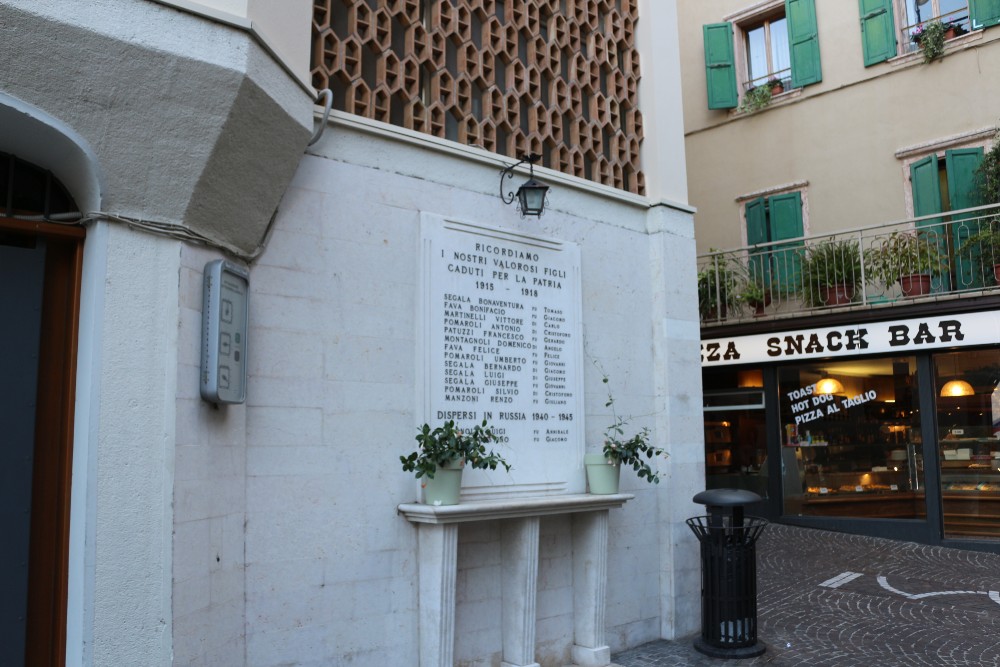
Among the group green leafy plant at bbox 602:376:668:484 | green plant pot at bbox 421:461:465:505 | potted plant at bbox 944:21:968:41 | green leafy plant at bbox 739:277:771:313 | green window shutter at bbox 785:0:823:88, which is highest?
green window shutter at bbox 785:0:823:88

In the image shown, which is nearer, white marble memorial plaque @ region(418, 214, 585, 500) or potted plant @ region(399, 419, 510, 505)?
potted plant @ region(399, 419, 510, 505)

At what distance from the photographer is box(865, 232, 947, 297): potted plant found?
11742 millimetres

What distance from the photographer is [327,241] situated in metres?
5.67

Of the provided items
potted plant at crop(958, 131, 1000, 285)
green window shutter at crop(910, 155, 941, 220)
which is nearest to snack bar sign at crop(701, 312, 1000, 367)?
potted plant at crop(958, 131, 1000, 285)

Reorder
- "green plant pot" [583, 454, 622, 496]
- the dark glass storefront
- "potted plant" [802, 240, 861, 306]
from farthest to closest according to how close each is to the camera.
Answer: "potted plant" [802, 240, 861, 306], the dark glass storefront, "green plant pot" [583, 454, 622, 496]

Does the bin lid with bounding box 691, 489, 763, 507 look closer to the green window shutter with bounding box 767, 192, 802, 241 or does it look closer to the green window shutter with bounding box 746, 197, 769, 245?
the green window shutter with bounding box 767, 192, 802, 241

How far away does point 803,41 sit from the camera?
47.4 feet

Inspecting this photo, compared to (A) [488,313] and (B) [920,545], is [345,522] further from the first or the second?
(B) [920,545]

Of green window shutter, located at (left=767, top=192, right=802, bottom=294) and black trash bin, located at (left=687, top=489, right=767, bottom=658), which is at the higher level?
A: green window shutter, located at (left=767, top=192, right=802, bottom=294)

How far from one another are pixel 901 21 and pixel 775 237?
150 inches

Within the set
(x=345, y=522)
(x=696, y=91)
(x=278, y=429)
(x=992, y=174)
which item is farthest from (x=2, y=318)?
(x=696, y=91)

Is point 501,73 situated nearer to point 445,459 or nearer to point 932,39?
point 445,459

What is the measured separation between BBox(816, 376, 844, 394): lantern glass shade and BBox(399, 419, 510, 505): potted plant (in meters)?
8.56

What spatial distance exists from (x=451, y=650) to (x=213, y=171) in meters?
3.43
